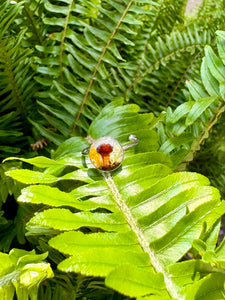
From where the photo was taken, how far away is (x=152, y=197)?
446 millimetres

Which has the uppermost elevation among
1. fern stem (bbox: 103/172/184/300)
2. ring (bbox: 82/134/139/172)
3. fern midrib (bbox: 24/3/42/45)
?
fern midrib (bbox: 24/3/42/45)

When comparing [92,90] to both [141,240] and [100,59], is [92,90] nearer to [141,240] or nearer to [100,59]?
[100,59]

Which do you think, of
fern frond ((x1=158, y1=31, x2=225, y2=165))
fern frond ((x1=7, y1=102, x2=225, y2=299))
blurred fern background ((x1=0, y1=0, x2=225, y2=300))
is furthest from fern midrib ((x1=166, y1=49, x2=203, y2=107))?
fern frond ((x1=7, y1=102, x2=225, y2=299))

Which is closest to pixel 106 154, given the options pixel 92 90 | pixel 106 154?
pixel 106 154

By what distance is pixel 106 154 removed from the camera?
0.52m

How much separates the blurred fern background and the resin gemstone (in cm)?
6

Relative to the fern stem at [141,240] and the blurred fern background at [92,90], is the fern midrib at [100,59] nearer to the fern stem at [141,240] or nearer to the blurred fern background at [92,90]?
the blurred fern background at [92,90]

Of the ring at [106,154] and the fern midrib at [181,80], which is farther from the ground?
the fern midrib at [181,80]

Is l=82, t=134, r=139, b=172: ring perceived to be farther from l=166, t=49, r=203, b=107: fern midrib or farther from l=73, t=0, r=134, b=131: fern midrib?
l=166, t=49, r=203, b=107: fern midrib

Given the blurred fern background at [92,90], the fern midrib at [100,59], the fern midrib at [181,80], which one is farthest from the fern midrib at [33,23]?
the fern midrib at [181,80]

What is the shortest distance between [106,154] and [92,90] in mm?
233

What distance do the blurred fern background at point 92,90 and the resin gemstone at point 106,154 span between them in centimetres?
6

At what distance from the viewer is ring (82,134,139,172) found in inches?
20.4

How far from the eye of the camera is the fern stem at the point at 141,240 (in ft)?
1.17
